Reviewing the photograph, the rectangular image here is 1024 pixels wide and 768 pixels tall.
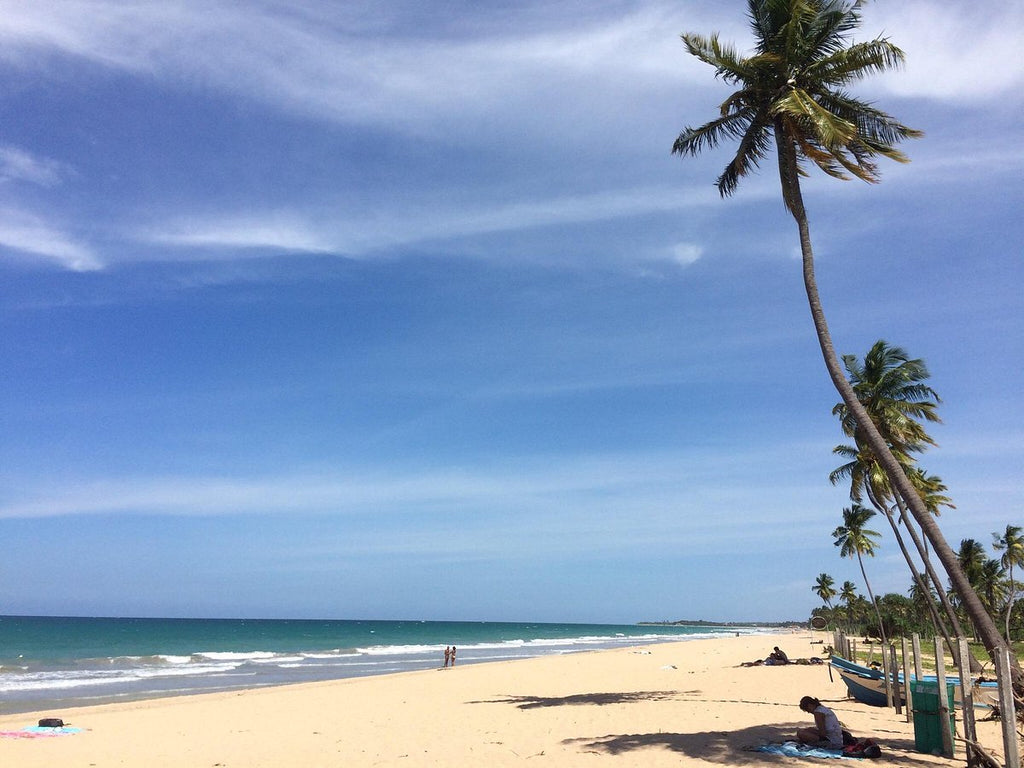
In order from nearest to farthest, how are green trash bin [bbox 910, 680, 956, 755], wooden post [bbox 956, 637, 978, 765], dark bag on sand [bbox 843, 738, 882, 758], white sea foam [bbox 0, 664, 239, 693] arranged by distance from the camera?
wooden post [bbox 956, 637, 978, 765], dark bag on sand [bbox 843, 738, 882, 758], green trash bin [bbox 910, 680, 956, 755], white sea foam [bbox 0, 664, 239, 693]

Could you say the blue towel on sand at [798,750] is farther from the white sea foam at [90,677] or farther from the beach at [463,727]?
the white sea foam at [90,677]

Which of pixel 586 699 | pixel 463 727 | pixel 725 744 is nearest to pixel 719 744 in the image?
pixel 725 744

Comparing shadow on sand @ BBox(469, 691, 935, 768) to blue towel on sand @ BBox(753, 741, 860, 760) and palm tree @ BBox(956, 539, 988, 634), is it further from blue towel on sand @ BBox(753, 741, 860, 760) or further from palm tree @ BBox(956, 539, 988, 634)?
palm tree @ BBox(956, 539, 988, 634)

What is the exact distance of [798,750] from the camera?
1054cm

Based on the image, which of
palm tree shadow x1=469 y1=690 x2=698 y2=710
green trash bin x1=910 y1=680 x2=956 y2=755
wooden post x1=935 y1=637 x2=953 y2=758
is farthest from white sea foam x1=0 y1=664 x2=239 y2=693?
wooden post x1=935 y1=637 x2=953 y2=758

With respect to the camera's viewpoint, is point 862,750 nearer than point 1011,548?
Yes

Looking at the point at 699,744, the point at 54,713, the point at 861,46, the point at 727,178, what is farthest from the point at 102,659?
the point at 861,46

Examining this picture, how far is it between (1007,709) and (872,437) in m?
3.96

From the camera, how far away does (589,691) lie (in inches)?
874

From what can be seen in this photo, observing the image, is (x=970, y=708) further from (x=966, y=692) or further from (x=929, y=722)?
(x=929, y=722)

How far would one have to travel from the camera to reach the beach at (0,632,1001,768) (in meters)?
11.4

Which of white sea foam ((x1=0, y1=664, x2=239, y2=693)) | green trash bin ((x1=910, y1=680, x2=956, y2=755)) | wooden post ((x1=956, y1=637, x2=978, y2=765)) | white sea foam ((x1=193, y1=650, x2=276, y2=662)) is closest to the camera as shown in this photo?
wooden post ((x1=956, y1=637, x2=978, y2=765))

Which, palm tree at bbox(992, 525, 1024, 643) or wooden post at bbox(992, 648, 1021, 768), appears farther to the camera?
palm tree at bbox(992, 525, 1024, 643)

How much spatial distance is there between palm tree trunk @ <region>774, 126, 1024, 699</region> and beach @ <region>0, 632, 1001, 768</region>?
2.20 m
